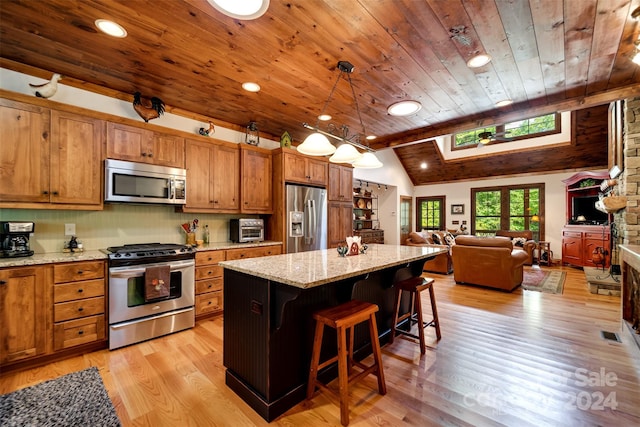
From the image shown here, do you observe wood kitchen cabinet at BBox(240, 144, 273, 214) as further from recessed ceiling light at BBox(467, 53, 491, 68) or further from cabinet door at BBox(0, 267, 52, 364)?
recessed ceiling light at BBox(467, 53, 491, 68)

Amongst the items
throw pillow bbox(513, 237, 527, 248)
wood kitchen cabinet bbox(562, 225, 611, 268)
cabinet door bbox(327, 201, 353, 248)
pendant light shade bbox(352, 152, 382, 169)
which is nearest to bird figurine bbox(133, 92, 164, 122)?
pendant light shade bbox(352, 152, 382, 169)

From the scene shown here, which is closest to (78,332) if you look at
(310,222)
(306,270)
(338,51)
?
(306,270)

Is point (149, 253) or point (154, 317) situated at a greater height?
point (149, 253)

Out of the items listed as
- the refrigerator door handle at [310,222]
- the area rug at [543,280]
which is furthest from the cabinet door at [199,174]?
the area rug at [543,280]

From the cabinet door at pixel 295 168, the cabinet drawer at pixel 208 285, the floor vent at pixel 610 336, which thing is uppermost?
the cabinet door at pixel 295 168

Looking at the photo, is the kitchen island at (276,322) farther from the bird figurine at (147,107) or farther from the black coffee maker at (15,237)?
the bird figurine at (147,107)

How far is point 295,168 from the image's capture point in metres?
4.30

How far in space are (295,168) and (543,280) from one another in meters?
5.31

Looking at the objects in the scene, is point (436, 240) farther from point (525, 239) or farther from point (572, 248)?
point (572, 248)

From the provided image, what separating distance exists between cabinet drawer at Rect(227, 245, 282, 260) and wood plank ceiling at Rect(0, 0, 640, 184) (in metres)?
1.93

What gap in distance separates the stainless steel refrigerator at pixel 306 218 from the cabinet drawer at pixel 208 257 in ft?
3.57

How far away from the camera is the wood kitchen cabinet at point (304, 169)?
13.8 ft

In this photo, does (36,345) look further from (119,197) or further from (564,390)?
(564,390)

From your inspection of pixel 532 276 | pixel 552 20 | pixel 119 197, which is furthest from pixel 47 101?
pixel 532 276
